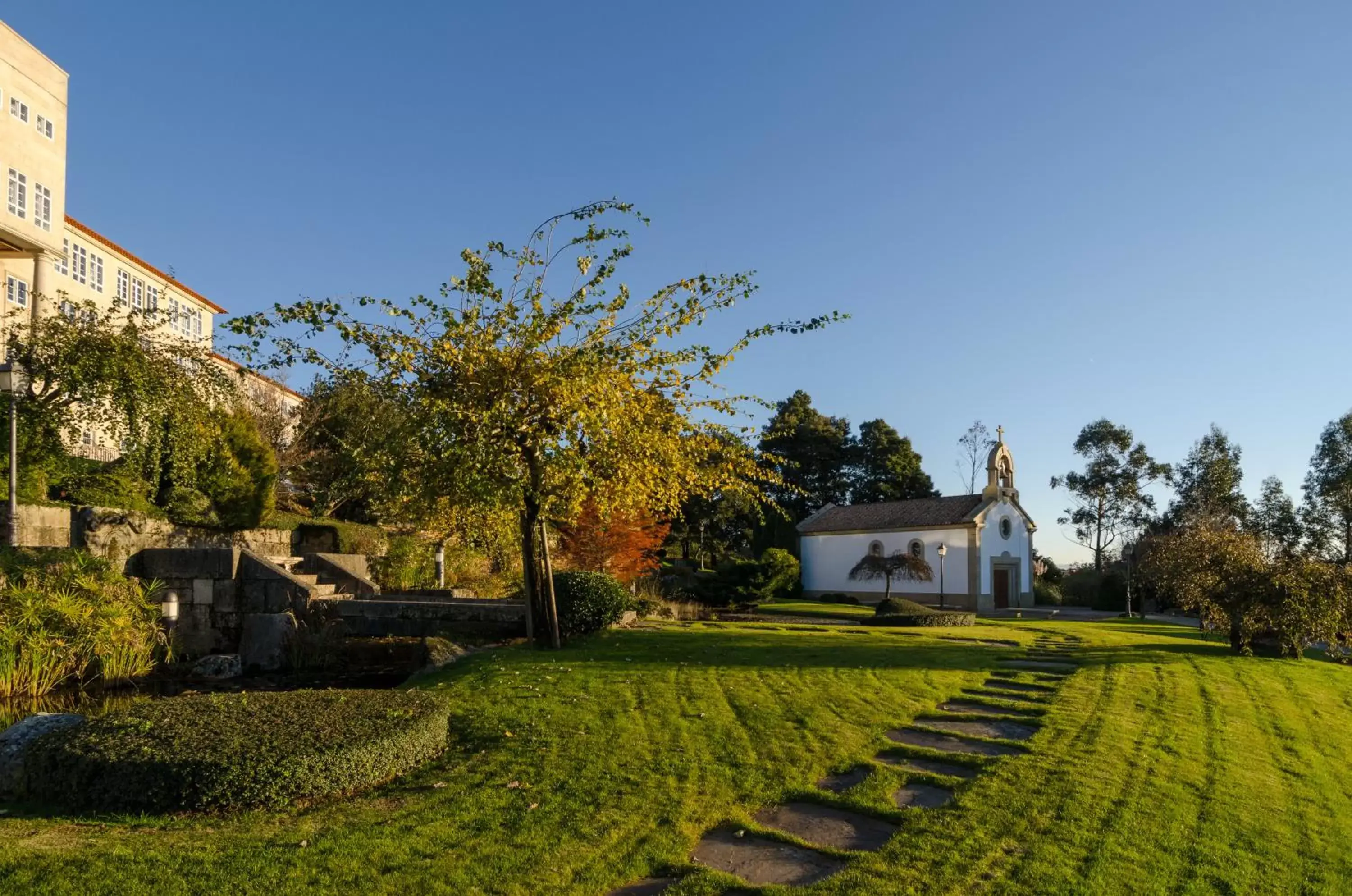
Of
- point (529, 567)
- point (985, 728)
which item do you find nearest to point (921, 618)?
point (529, 567)

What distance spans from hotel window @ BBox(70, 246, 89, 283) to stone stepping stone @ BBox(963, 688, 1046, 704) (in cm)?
3800

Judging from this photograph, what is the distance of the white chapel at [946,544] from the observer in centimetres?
3841

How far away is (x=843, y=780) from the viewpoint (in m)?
6.87

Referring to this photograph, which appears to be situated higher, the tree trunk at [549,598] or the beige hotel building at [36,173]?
the beige hotel building at [36,173]

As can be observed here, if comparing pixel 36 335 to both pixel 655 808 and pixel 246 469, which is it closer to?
pixel 246 469

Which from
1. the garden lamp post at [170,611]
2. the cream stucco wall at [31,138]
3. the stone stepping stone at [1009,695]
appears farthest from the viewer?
the cream stucco wall at [31,138]

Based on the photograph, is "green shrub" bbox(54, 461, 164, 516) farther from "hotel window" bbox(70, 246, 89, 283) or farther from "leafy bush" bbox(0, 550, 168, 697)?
"hotel window" bbox(70, 246, 89, 283)

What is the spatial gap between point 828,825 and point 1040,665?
906cm

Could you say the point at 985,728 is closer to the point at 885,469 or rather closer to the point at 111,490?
the point at 111,490

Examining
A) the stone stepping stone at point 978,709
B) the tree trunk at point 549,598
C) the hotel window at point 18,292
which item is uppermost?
the hotel window at point 18,292

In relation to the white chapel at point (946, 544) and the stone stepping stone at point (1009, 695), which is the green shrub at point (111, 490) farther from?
the white chapel at point (946, 544)

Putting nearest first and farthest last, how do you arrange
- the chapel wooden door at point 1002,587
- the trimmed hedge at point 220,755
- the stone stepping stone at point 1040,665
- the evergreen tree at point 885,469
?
the trimmed hedge at point 220,755, the stone stepping stone at point 1040,665, the chapel wooden door at point 1002,587, the evergreen tree at point 885,469

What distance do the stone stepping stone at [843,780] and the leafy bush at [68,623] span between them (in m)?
10.3

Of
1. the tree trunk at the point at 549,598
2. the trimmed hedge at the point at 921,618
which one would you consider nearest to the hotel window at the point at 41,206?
the tree trunk at the point at 549,598
